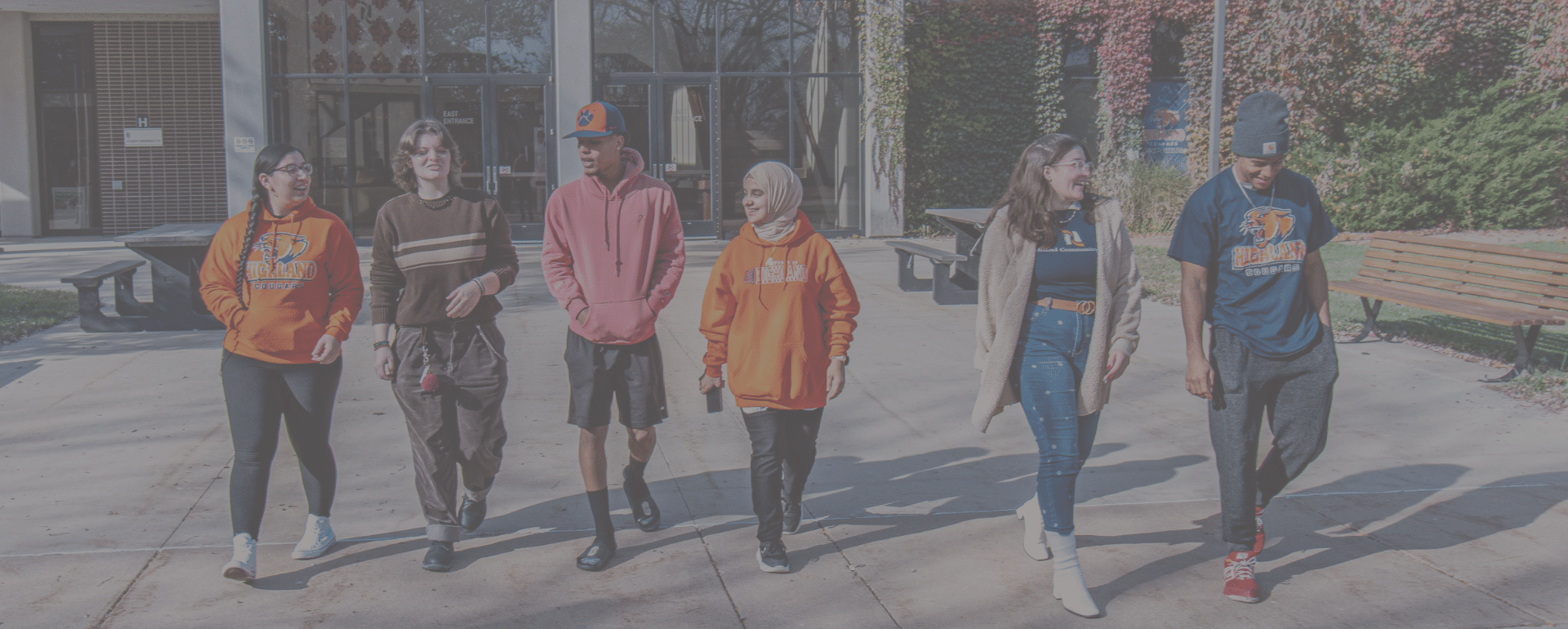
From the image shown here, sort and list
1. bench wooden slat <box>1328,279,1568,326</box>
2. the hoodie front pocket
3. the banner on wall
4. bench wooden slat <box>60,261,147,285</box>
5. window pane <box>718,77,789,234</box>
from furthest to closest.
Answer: the banner on wall, window pane <box>718,77,789,234</box>, bench wooden slat <box>60,261,147,285</box>, bench wooden slat <box>1328,279,1568,326</box>, the hoodie front pocket

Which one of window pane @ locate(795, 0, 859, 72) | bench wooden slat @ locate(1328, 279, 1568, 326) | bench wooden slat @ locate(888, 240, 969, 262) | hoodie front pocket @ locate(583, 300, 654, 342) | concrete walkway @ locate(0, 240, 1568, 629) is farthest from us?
window pane @ locate(795, 0, 859, 72)

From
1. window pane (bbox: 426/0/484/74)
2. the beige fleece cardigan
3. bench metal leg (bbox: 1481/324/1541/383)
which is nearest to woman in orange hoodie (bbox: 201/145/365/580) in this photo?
the beige fleece cardigan

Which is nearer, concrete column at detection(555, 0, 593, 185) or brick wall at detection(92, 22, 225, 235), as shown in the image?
concrete column at detection(555, 0, 593, 185)

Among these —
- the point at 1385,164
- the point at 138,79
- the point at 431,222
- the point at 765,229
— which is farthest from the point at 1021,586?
the point at 138,79

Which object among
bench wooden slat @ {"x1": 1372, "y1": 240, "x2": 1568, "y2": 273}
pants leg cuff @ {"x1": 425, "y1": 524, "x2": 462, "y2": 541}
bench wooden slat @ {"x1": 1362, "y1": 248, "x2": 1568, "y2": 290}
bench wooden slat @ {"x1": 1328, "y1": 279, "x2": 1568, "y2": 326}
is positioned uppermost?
bench wooden slat @ {"x1": 1372, "y1": 240, "x2": 1568, "y2": 273}

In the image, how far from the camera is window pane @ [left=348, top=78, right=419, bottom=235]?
57.5 ft

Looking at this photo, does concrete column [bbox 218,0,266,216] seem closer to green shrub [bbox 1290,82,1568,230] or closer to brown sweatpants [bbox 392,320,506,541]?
brown sweatpants [bbox 392,320,506,541]

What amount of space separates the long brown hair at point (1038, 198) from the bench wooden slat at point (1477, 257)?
194 inches

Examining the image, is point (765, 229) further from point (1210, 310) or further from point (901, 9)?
point (901, 9)

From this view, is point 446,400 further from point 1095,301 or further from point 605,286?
point 1095,301

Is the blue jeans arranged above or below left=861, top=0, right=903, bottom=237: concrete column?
below

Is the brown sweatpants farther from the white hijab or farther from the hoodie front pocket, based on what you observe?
the white hijab

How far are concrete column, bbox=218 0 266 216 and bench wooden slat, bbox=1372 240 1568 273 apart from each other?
47.6 feet

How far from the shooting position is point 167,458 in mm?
5559
